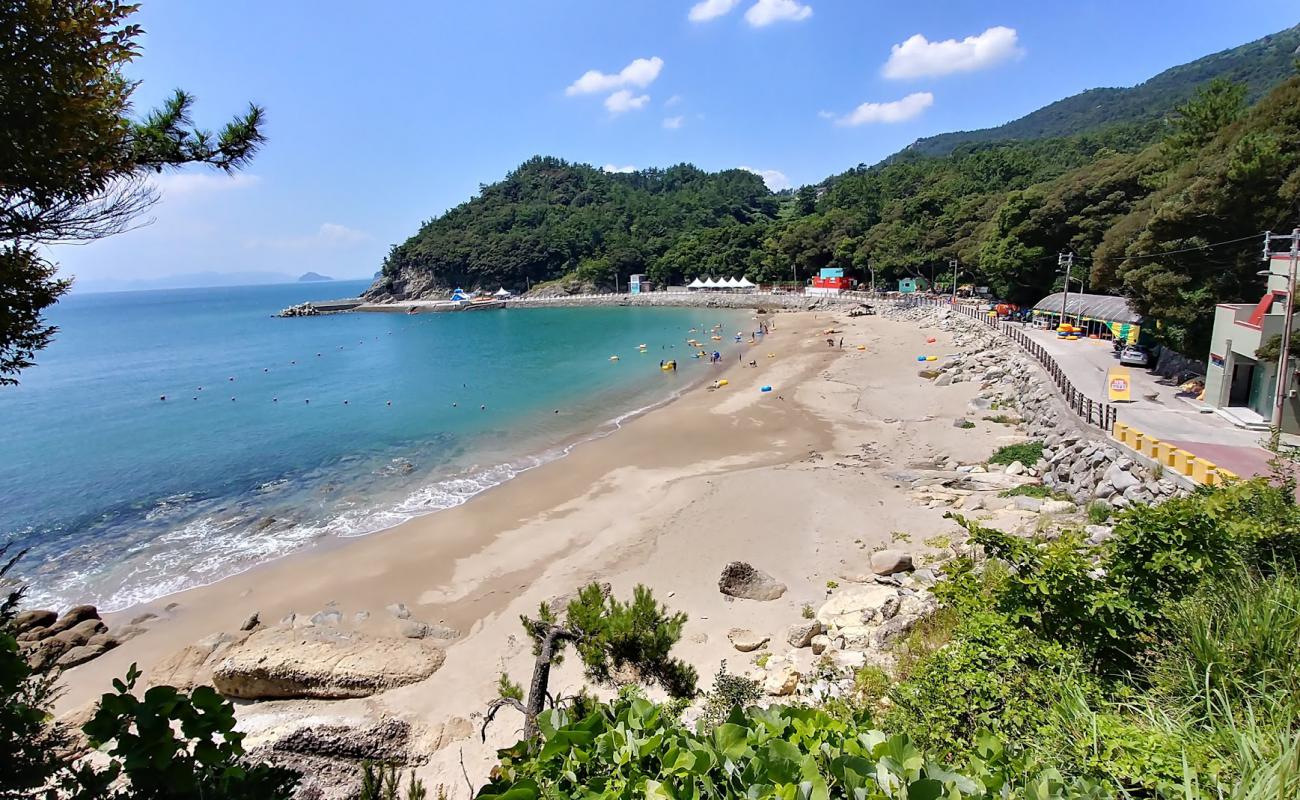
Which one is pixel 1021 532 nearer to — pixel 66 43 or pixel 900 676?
pixel 900 676

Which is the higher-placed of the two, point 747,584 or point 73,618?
point 747,584

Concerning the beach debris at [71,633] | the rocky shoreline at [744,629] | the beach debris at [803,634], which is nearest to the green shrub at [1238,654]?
the rocky shoreline at [744,629]

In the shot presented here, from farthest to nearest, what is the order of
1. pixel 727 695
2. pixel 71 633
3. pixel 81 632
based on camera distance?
pixel 81 632, pixel 71 633, pixel 727 695

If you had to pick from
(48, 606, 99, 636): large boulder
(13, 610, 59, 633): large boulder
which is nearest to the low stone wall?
(48, 606, 99, 636): large boulder

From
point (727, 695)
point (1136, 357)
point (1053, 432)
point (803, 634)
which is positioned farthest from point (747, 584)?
point (1136, 357)

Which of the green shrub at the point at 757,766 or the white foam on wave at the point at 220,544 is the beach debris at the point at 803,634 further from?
the white foam on wave at the point at 220,544

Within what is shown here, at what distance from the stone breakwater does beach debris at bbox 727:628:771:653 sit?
607 centimetres

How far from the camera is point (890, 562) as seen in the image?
1259 centimetres

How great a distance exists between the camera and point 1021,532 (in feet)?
41.8

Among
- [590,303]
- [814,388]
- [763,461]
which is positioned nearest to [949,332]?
[814,388]

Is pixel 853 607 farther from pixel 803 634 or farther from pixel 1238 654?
pixel 1238 654

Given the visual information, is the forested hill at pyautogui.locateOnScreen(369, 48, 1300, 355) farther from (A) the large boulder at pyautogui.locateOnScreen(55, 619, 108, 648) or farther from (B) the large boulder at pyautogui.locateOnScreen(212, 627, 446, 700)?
(A) the large boulder at pyautogui.locateOnScreen(55, 619, 108, 648)

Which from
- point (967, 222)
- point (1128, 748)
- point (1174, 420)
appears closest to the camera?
point (1128, 748)

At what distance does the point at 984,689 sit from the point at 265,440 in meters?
→ 33.0
